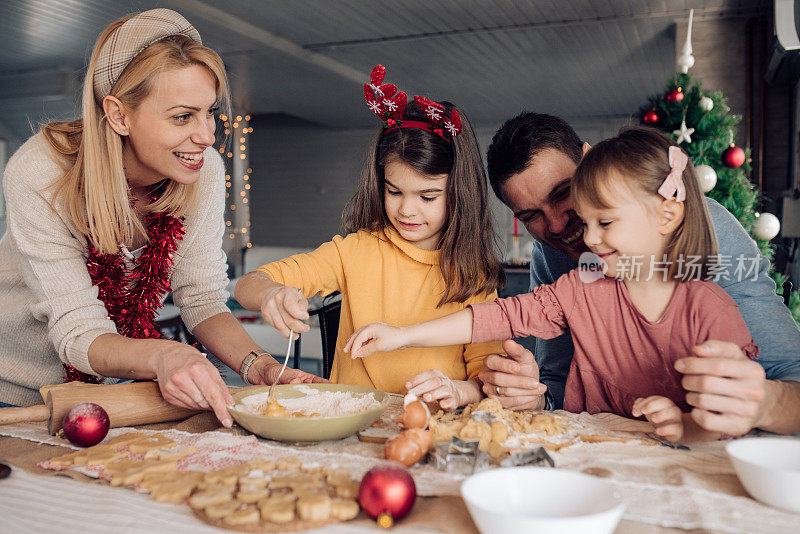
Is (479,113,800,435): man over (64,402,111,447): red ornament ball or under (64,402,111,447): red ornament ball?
over

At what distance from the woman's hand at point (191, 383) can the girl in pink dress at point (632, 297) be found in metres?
0.29

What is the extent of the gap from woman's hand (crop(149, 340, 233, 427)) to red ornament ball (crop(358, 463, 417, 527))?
0.50 m

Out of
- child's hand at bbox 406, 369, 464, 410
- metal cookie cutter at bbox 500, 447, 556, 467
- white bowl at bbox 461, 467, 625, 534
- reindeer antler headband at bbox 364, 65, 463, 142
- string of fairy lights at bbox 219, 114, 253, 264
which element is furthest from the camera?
string of fairy lights at bbox 219, 114, 253, 264

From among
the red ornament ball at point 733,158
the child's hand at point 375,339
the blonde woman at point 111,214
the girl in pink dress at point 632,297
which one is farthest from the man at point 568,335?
the red ornament ball at point 733,158

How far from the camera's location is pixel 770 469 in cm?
82

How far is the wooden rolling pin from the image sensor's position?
124 cm

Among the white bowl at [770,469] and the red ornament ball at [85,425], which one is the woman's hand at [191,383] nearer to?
the red ornament ball at [85,425]

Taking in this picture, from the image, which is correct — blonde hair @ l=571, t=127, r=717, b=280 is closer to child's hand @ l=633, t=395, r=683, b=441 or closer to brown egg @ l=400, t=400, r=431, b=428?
child's hand @ l=633, t=395, r=683, b=441

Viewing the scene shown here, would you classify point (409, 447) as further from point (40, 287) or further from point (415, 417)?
point (40, 287)

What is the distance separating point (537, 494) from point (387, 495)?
199 mm

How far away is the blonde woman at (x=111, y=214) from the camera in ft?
4.80

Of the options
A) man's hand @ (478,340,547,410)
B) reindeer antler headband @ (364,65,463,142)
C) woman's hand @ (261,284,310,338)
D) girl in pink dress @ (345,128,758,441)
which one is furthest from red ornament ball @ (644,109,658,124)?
woman's hand @ (261,284,310,338)

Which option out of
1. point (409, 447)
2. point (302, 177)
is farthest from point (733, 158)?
point (302, 177)

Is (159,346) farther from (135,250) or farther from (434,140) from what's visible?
(434,140)
